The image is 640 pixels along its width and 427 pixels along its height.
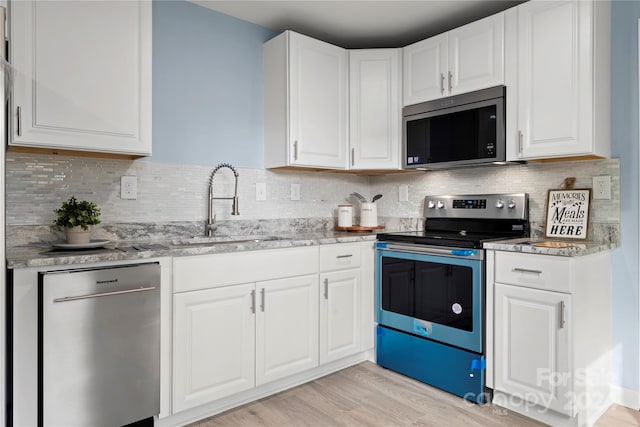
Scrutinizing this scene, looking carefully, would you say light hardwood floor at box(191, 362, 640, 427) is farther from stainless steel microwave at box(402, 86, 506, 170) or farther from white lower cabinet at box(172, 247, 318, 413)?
stainless steel microwave at box(402, 86, 506, 170)

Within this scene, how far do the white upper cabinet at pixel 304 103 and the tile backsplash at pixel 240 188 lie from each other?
30 centimetres

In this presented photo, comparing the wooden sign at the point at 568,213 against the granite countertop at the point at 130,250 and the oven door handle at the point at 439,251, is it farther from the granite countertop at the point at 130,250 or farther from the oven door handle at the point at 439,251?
the granite countertop at the point at 130,250

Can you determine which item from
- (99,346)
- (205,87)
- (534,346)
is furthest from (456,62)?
(99,346)

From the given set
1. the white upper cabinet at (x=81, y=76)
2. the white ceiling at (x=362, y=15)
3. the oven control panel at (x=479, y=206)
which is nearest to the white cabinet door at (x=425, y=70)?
the white ceiling at (x=362, y=15)

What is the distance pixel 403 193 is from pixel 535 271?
143cm

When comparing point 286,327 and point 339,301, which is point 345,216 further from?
point 286,327

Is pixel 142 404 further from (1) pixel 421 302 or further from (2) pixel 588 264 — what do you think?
(2) pixel 588 264

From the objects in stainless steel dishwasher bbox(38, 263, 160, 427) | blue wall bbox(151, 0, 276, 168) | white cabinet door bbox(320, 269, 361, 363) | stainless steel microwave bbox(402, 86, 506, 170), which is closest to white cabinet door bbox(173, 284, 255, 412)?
stainless steel dishwasher bbox(38, 263, 160, 427)

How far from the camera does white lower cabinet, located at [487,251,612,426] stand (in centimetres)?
200

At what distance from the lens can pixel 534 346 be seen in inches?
83.1

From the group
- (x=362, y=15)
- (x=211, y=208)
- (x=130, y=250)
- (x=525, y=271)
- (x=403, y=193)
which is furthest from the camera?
(x=403, y=193)

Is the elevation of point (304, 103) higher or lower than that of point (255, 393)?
higher

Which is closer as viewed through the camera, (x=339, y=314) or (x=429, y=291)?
(x=429, y=291)

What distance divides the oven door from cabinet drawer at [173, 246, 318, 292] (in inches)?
21.7
